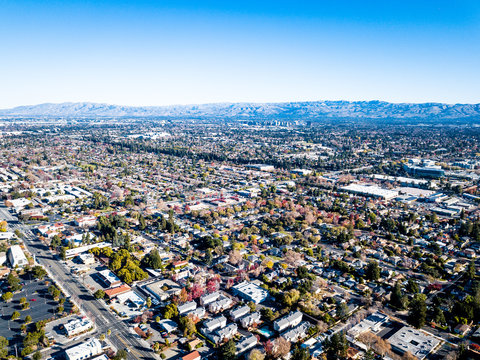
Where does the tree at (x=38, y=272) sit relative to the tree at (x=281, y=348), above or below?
above

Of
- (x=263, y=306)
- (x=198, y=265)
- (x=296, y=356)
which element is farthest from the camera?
(x=198, y=265)

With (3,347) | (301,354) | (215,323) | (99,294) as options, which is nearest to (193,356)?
(215,323)

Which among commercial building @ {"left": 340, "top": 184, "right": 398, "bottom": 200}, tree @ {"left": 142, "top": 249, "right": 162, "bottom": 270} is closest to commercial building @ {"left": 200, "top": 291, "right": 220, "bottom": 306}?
tree @ {"left": 142, "top": 249, "right": 162, "bottom": 270}

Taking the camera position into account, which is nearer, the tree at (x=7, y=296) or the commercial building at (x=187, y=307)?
the commercial building at (x=187, y=307)

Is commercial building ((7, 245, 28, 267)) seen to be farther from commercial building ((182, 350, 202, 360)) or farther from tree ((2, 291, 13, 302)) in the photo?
commercial building ((182, 350, 202, 360))

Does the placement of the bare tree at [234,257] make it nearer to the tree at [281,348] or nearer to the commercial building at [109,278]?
the commercial building at [109,278]

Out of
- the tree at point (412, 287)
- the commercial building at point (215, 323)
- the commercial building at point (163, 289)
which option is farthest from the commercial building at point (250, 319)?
the tree at point (412, 287)

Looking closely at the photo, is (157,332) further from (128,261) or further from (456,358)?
(456,358)

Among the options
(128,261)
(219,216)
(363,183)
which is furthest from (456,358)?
(363,183)
